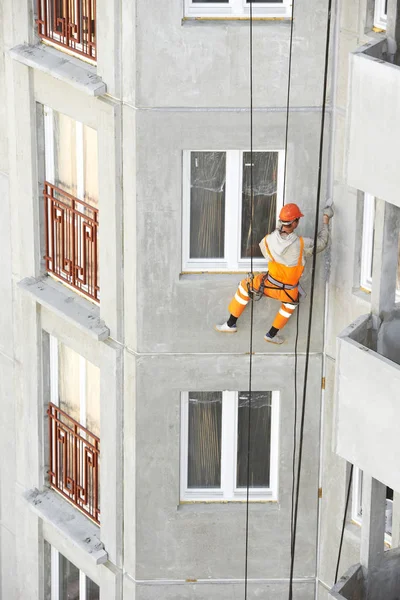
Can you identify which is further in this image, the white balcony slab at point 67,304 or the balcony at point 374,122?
the white balcony slab at point 67,304

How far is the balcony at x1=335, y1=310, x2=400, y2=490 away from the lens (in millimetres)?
17547

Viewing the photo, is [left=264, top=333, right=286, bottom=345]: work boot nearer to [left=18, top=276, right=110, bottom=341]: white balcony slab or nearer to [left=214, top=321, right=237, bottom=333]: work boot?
[left=214, top=321, right=237, bottom=333]: work boot

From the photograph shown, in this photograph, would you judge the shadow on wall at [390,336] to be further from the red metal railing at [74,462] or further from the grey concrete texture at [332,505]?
the red metal railing at [74,462]

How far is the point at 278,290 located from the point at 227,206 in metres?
1.35

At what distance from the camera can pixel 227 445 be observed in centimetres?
2333

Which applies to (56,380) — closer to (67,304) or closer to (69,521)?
(67,304)

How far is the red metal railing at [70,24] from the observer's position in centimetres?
2202

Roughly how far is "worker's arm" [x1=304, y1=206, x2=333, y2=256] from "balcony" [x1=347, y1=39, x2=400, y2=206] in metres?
3.65

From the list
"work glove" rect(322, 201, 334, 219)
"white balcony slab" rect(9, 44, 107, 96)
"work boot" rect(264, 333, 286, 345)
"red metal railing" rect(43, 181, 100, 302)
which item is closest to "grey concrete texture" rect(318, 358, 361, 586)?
"work boot" rect(264, 333, 286, 345)

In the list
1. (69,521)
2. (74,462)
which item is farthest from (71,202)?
(69,521)

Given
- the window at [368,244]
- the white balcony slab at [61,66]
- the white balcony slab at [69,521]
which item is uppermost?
the white balcony slab at [61,66]

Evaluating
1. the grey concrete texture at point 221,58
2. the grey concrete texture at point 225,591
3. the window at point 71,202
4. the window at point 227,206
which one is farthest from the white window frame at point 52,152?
the grey concrete texture at point 225,591

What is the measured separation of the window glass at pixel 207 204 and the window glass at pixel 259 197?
299 mm

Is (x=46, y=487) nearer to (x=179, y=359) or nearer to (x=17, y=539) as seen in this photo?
(x=17, y=539)
